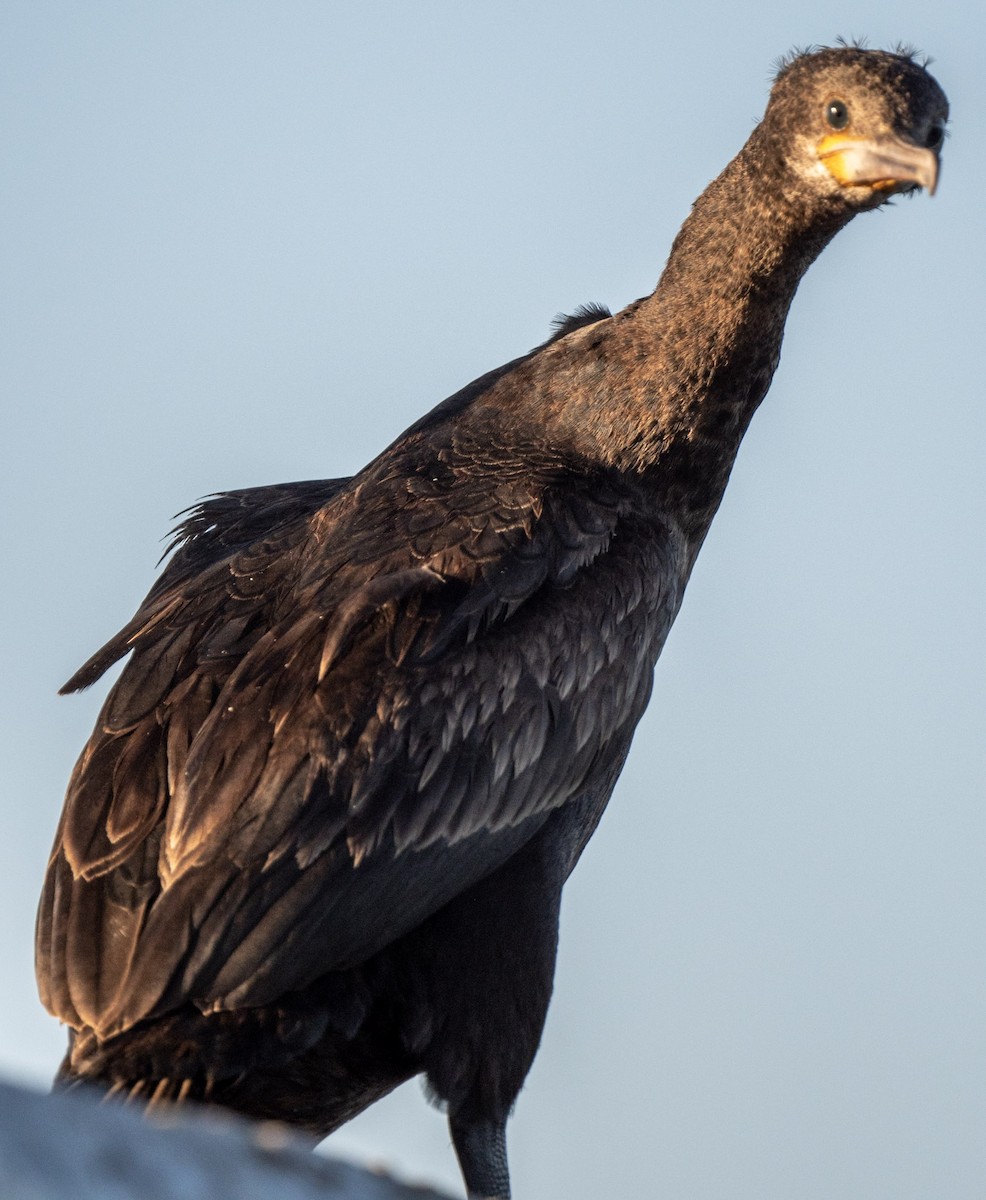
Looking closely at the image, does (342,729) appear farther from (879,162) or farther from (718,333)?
(879,162)

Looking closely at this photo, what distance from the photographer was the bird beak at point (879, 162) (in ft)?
23.1

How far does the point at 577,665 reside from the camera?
23.2ft

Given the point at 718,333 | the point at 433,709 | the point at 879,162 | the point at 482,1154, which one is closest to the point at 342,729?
the point at 433,709

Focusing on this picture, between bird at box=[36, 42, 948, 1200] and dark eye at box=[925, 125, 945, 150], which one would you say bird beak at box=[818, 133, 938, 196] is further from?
dark eye at box=[925, 125, 945, 150]

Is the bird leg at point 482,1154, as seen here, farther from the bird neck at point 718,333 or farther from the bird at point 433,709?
the bird neck at point 718,333

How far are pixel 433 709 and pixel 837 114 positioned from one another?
3083 millimetres

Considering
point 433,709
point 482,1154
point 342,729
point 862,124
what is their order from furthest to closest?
point 862,124 < point 482,1154 < point 433,709 < point 342,729

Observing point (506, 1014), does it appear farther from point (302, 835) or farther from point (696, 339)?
point (696, 339)

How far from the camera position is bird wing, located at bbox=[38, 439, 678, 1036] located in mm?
6000

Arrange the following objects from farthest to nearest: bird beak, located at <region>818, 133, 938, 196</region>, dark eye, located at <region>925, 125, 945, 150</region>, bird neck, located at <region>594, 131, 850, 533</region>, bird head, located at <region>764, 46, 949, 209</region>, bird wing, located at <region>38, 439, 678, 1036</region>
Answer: bird neck, located at <region>594, 131, 850, 533</region> < dark eye, located at <region>925, 125, 945, 150</region> < bird head, located at <region>764, 46, 949, 209</region> < bird beak, located at <region>818, 133, 938, 196</region> < bird wing, located at <region>38, 439, 678, 1036</region>

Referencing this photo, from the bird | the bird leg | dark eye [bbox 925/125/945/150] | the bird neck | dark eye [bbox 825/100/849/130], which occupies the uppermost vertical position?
dark eye [bbox 825/100/849/130]

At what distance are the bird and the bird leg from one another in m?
0.01

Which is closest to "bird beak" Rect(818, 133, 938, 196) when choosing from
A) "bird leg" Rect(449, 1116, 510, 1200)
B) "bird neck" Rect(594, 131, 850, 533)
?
"bird neck" Rect(594, 131, 850, 533)

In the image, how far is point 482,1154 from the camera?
692 centimetres
